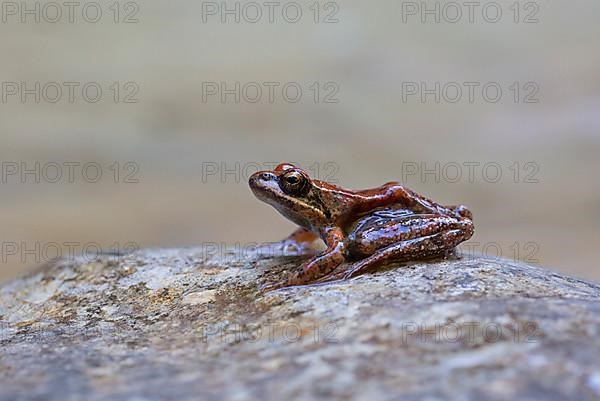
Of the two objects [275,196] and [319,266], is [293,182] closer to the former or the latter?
[275,196]

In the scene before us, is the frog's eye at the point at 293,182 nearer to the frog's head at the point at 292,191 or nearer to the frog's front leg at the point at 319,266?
the frog's head at the point at 292,191

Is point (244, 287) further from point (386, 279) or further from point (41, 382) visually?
point (41, 382)

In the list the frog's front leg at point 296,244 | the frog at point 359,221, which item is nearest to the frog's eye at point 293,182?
the frog at point 359,221

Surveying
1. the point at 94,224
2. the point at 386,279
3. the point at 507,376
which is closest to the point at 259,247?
the point at 386,279

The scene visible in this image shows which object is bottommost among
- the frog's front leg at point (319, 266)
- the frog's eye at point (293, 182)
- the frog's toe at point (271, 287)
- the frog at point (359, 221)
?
the frog's toe at point (271, 287)

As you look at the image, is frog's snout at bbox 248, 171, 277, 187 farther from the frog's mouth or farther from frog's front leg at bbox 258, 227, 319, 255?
frog's front leg at bbox 258, 227, 319, 255

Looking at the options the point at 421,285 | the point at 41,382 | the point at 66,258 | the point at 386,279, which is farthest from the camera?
the point at 66,258
